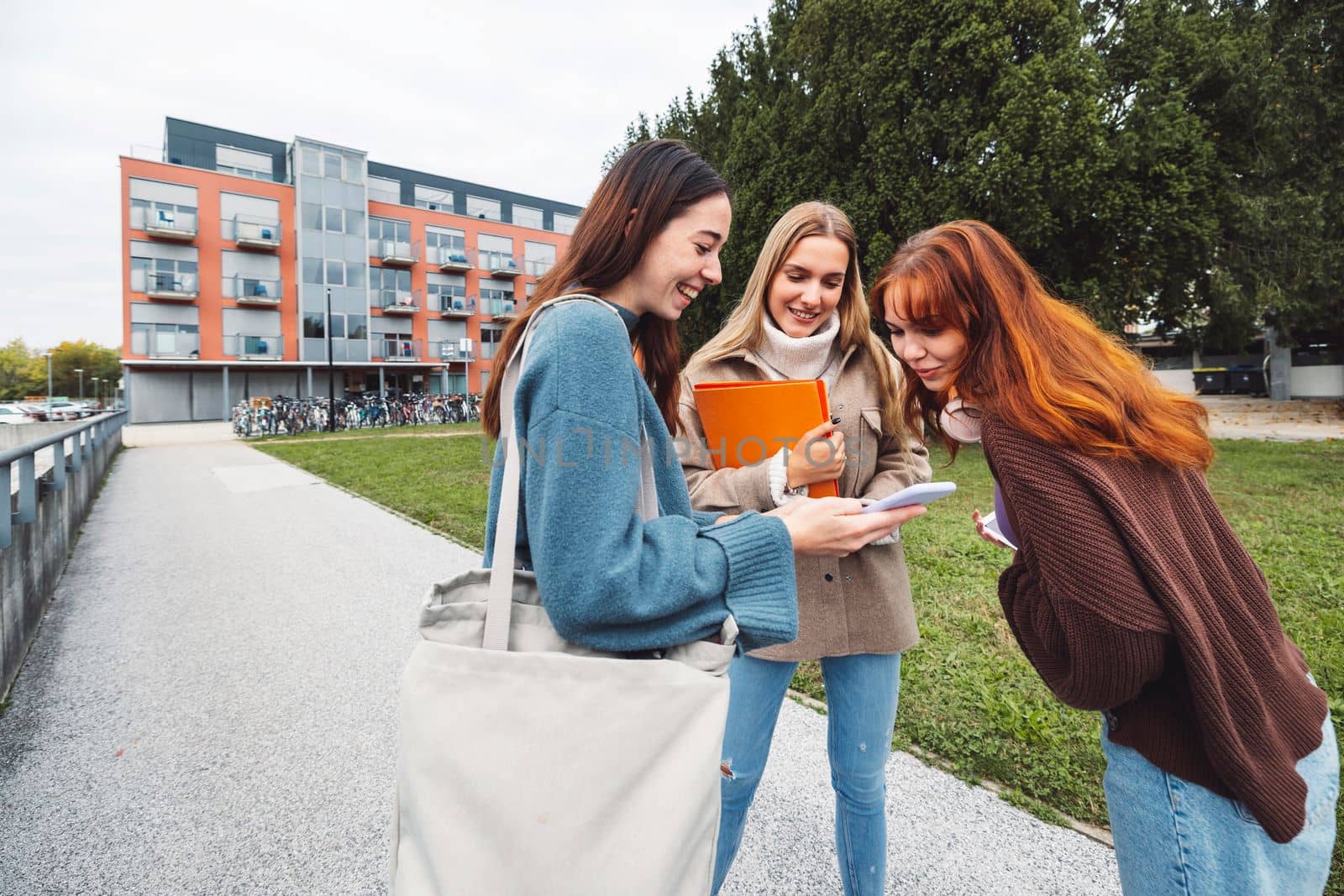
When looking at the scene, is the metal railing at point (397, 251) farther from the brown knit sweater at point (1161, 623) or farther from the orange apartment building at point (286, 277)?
the brown knit sweater at point (1161, 623)

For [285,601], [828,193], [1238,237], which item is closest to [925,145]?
[828,193]

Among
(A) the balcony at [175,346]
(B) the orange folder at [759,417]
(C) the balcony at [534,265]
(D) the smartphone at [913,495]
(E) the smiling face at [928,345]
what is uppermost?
(C) the balcony at [534,265]

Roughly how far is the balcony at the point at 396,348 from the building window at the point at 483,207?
11.2 meters

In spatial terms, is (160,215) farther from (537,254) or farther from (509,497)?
(509,497)

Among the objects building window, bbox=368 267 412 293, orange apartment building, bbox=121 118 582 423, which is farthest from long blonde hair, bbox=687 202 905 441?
building window, bbox=368 267 412 293

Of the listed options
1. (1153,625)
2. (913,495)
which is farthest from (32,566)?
(1153,625)

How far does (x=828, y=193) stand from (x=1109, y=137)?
4.84 meters

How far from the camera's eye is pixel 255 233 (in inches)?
1406

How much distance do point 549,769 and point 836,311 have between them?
5.20 ft

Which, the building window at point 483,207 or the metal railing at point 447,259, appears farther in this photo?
the building window at point 483,207

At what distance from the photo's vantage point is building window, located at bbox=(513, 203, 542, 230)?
1944 inches

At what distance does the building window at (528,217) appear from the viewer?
49.4 metres

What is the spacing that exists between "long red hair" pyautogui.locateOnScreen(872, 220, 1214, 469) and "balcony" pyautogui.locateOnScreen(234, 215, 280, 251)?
139 ft

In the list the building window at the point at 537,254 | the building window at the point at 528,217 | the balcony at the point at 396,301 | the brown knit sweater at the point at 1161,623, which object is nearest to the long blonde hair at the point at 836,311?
the brown knit sweater at the point at 1161,623
